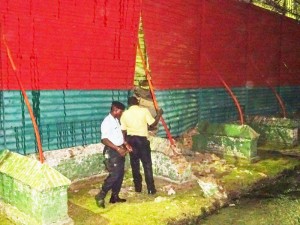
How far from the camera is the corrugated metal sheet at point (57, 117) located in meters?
5.45

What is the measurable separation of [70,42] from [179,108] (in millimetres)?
3910

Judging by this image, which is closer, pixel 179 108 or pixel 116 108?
pixel 116 108

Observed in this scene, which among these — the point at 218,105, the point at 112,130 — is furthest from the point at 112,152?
the point at 218,105

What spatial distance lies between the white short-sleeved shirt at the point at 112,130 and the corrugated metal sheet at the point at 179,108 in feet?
8.92

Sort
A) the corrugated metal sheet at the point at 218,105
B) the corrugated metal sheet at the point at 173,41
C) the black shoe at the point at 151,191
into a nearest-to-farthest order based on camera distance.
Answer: the black shoe at the point at 151,191, the corrugated metal sheet at the point at 173,41, the corrugated metal sheet at the point at 218,105

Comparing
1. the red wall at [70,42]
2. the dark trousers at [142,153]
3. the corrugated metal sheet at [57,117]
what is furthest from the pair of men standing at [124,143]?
the red wall at [70,42]

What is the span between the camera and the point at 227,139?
8797mm

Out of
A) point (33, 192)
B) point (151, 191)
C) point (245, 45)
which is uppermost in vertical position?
point (245, 45)

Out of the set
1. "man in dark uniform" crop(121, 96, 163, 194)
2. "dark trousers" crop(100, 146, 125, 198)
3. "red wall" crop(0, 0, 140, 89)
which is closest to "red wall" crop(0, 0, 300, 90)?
"red wall" crop(0, 0, 140, 89)

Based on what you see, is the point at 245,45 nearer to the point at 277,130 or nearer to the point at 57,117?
the point at 277,130

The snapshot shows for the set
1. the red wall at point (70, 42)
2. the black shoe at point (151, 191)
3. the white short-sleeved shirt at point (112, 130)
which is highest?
the red wall at point (70, 42)

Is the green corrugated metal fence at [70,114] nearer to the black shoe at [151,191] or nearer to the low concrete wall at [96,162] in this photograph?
the low concrete wall at [96,162]

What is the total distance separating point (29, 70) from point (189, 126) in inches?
208

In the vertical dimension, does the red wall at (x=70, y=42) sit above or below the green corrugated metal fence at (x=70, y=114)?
above
